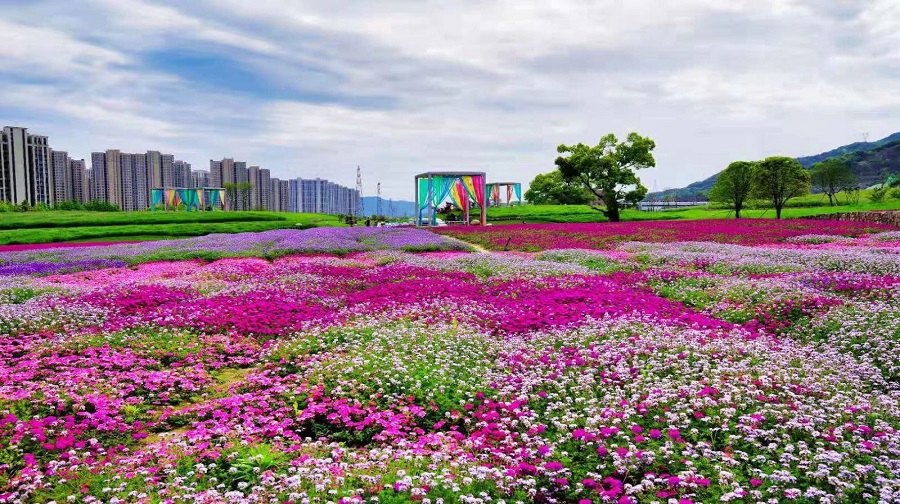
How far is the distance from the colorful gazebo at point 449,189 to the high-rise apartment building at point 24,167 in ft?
333

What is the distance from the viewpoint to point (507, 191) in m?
114

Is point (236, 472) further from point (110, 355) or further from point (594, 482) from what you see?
point (110, 355)

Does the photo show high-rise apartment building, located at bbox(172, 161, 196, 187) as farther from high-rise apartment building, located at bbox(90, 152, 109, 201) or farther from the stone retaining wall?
the stone retaining wall

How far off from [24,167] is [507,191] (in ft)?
345

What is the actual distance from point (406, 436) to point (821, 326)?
862cm

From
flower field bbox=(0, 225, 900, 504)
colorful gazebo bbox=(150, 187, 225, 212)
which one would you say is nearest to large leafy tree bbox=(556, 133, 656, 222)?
flower field bbox=(0, 225, 900, 504)

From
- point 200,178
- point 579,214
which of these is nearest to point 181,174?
point 200,178

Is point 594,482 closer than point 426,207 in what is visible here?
Yes

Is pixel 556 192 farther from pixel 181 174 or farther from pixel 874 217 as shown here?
pixel 181 174

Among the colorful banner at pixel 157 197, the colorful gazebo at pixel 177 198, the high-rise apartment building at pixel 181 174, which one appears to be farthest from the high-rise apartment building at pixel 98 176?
the colorful gazebo at pixel 177 198

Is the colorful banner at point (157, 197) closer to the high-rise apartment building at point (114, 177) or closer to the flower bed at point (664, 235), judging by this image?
the high-rise apartment building at point (114, 177)

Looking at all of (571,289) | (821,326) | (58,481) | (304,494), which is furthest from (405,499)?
(571,289)

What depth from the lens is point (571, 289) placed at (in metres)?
15.3

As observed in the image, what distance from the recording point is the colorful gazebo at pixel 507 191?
10362 cm
